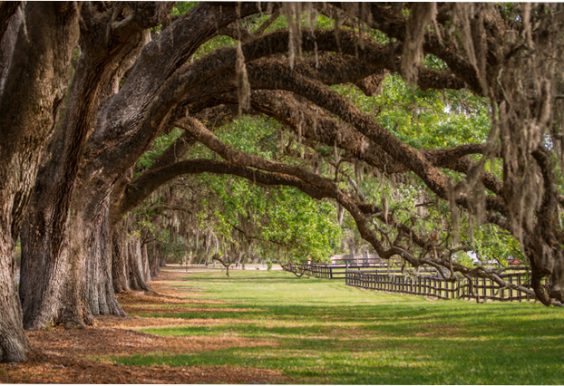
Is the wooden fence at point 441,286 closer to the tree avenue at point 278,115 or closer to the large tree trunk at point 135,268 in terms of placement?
the tree avenue at point 278,115

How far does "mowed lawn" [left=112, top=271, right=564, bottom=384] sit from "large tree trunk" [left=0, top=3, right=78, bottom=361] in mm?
2057

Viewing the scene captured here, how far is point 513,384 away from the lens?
35.2 ft

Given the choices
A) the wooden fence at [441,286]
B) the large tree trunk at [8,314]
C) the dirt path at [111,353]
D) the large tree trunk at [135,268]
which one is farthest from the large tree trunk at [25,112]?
the large tree trunk at [135,268]

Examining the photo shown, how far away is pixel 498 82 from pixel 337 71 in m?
4.27

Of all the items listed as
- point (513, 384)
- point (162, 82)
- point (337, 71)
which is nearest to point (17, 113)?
point (162, 82)

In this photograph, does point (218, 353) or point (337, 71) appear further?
point (218, 353)

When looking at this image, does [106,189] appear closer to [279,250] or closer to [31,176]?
[31,176]

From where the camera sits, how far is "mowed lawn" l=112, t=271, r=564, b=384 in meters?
11.7

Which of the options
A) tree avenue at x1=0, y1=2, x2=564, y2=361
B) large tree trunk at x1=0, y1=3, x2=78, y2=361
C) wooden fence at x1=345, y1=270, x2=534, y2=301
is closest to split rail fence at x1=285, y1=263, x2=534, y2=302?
wooden fence at x1=345, y1=270, x2=534, y2=301

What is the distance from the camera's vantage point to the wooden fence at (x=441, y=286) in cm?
2994

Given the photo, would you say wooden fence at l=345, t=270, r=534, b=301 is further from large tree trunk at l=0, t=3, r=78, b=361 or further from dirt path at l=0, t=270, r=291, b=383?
large tree trunk at l=0, t=3, r=78, b=361

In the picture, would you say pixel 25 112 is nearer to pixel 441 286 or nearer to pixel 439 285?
pixel 439 285

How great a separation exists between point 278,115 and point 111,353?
4854mm

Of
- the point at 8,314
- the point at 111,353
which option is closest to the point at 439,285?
the point at 111,353
